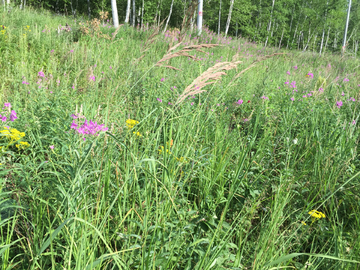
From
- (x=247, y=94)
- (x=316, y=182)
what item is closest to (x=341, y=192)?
(x=316, y=182)

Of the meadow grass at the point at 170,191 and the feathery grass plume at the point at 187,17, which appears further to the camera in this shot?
the feathery grass plume at the point at 187,17

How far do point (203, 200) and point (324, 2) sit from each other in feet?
118

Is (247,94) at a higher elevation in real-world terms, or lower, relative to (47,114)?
higher

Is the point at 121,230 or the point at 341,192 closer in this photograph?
the point at 121,230

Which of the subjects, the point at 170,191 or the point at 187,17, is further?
the point at 187,17

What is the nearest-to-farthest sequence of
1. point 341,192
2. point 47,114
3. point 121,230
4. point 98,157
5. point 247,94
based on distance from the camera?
1. point 121,230
2. point 98,157
3. point 341,192
4. point 47,114
5. point 247,94

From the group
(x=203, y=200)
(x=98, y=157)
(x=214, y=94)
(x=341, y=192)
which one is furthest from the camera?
(x=214, y=94)

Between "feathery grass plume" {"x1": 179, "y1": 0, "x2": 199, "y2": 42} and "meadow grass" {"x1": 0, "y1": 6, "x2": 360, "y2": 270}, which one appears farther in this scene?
"feathery grass plume" {"x1": 179, "y1": 0, "x2": 199, "y2": 42}

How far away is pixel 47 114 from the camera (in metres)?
1.81

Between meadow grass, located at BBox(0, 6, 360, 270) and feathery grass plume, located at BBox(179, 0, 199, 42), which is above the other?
feathery grass plume, located at BBox(179, 0, 199, 42)

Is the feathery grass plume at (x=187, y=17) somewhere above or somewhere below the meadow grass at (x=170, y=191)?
A: above

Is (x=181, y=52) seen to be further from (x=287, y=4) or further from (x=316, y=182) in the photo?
(x=287, y=4)

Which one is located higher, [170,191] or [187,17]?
[187,17]

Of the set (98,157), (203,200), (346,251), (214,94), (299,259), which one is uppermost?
(214,94)
